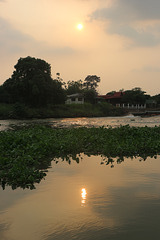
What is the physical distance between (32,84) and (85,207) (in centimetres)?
4212

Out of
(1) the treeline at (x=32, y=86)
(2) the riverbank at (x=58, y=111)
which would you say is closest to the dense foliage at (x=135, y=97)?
(2) the riverbank at (x=58, y=111)

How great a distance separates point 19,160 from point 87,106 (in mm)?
52708

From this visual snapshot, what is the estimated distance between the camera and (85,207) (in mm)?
5297

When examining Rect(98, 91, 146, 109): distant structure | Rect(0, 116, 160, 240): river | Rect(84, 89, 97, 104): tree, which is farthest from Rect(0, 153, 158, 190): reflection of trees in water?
Rect(98, 91, 146, 109): distant structure

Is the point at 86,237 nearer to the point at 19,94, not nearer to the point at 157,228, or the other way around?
the point at 157,228

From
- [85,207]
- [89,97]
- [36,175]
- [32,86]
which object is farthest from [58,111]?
[85,207]

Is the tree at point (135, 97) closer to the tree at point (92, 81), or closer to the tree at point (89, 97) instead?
the tree at point (89, 97)

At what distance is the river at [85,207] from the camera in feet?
14.1

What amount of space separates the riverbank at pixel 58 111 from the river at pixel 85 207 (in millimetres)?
38239

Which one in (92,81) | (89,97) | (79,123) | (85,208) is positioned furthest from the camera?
(92,81)

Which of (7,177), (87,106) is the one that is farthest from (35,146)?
(87,106)

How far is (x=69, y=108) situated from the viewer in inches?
2181

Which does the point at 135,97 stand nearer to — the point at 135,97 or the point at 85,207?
the point at 135,97

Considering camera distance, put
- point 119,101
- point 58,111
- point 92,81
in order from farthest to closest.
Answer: point 92,81 → point 119,101 → point 58,111
